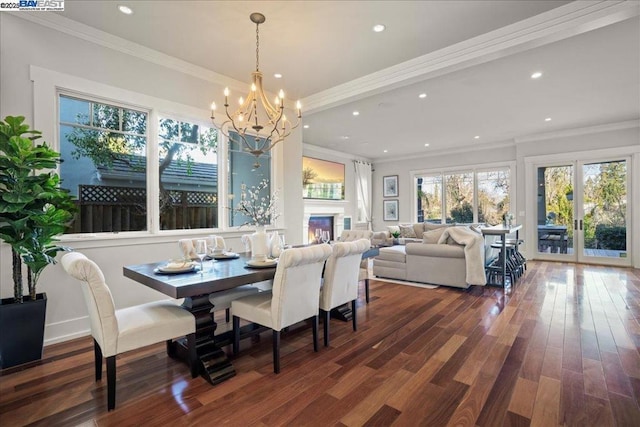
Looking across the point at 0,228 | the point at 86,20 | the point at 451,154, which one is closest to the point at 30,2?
the point at 86,20

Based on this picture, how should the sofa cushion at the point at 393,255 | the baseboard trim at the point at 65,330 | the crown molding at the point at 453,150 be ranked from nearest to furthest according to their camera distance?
the baseboard trim at the point at 65,330 < the sofa cushion at the point at 393,255 < the crown molding at the point at 453,150

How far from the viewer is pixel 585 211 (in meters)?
7.04

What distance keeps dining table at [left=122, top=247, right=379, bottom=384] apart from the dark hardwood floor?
0.47ft

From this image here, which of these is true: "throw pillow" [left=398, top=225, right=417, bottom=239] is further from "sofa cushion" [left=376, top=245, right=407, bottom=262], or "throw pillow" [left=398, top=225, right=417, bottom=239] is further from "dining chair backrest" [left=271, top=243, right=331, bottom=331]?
"dining chair backrest" [left=271, top=243, right=331, bottom=331]

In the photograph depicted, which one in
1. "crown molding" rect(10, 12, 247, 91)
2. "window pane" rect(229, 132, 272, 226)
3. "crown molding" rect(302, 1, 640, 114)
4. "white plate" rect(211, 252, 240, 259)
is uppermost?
"crown molding" rect(10, 12, 247, 91)

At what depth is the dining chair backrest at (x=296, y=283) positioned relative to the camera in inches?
91.6

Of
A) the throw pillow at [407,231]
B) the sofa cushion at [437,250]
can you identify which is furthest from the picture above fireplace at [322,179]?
the sofa cushion at [437,250]

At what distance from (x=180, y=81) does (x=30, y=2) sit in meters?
1.45

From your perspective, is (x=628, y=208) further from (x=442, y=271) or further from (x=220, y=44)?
(x=220, y=44)

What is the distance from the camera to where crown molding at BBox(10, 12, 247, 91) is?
9.66 ft

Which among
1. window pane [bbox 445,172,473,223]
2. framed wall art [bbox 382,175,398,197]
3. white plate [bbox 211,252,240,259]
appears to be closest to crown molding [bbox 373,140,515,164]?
framed wall art [bbox 382,175,398,197]

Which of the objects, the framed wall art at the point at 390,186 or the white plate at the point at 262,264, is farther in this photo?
the framed wall art at the point at 390,186

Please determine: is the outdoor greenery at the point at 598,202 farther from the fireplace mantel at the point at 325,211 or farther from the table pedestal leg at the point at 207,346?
the table pedestal leg at the point at 207,346

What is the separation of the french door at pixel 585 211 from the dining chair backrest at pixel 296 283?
7.44m
